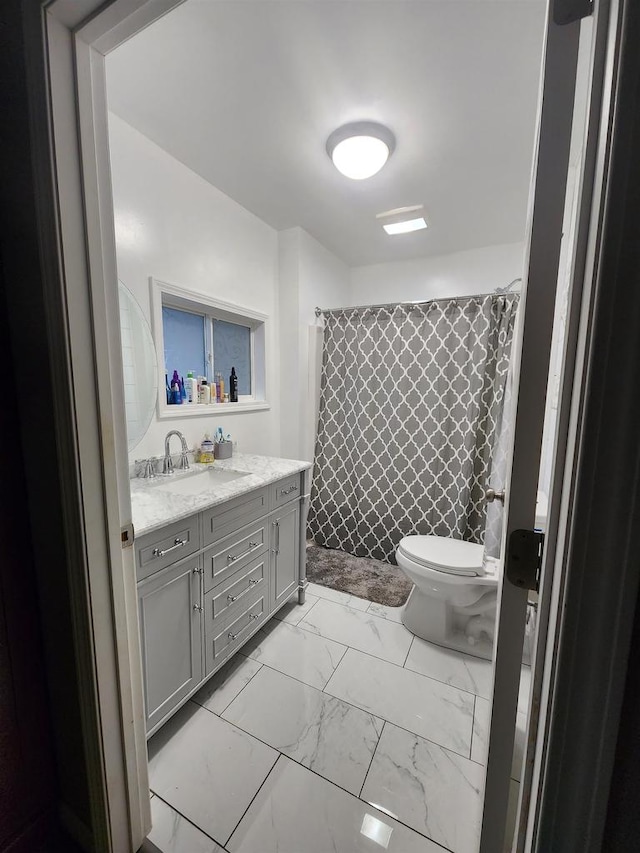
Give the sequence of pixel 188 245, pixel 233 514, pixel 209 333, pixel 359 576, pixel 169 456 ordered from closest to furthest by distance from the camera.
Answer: pixel 233 514, pixel 169 456, pixel 188 245, pixel 209 333, pixel 359 576

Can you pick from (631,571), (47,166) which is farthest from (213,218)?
(631,571)

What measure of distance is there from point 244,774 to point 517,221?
3.35 meters

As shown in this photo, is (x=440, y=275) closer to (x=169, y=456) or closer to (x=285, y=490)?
(x=285, y=490)

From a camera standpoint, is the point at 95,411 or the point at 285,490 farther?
the point at 285,490

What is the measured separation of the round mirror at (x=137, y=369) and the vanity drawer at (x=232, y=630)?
0.93 metres

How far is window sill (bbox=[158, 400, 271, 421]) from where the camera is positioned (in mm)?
1901

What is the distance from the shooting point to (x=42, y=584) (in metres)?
0.88

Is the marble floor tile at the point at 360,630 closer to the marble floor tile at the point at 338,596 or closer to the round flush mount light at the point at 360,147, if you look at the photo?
the marble floor tile at the point at 338,596

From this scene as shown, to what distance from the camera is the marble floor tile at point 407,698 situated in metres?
1.35

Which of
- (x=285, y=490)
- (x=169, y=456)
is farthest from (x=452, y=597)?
(x=169, y=456)

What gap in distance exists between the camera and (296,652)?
173 centimetres

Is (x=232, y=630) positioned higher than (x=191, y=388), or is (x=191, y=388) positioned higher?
(x=191, y=388)

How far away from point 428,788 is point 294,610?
103cm

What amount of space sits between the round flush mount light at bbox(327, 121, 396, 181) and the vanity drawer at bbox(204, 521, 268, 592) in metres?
1.81
